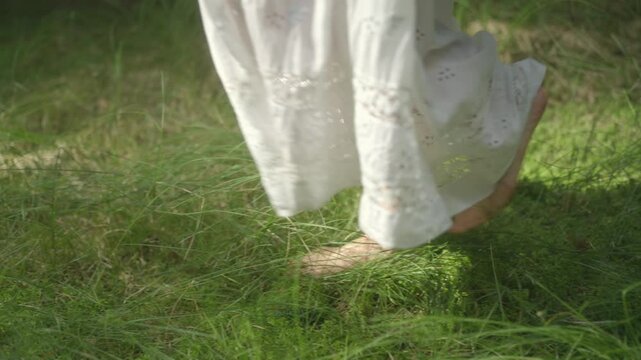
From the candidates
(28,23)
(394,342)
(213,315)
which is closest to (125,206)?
(213,315)

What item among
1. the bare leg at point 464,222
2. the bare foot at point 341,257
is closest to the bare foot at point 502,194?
the bare leg at point 464,222

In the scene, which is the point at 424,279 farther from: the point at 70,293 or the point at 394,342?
the point at 70,293

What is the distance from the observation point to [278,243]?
188 centimetres

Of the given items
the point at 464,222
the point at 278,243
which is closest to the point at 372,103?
the point at 464,222

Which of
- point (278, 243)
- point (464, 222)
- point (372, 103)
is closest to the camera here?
point (372, 103)

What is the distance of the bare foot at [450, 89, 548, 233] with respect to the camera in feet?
5.63

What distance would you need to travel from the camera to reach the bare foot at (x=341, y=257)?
1780mm

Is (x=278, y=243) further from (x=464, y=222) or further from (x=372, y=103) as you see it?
(x=372, y=103)

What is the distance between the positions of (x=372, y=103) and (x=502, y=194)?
19.6 inches

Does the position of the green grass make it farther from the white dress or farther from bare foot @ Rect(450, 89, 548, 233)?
the white dress

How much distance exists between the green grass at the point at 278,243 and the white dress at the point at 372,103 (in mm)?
193

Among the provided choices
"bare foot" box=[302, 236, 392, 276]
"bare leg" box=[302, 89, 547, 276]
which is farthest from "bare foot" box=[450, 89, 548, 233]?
"bare foot" box=[302, 236, 392, 276]

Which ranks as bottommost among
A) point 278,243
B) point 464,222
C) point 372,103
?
point 278,243

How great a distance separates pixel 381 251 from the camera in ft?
5.80
